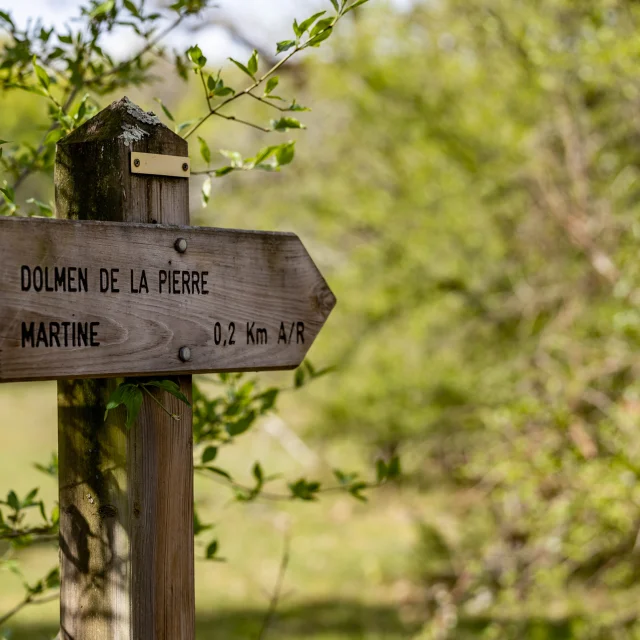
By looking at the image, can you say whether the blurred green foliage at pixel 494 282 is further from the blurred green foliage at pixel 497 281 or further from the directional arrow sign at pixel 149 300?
the directional arrow sign at pixel 149 300

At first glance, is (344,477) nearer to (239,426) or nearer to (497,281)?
(239,426)

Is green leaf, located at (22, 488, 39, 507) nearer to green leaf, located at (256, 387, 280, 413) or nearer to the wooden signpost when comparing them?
the wooden signpost

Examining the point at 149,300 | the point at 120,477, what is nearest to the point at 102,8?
the point at 149,300

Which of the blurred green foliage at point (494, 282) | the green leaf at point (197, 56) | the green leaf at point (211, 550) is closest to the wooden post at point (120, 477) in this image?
the green leaf at point (197, 56)

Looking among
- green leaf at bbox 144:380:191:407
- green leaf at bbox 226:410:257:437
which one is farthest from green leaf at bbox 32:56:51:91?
green leaf at bbox 226:410:257:437

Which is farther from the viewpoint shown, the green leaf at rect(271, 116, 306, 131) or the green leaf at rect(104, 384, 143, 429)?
the green leaf at rect(271, 116, 306, 131)

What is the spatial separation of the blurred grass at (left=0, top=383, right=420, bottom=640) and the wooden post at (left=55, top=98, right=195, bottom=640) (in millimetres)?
2896

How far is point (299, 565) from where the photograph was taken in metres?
8.67

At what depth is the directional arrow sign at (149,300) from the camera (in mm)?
1354

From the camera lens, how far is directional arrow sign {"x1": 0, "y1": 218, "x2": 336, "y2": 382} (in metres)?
1.35

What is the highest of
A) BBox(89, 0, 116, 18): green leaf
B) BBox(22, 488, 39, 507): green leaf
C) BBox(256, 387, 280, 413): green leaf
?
BBox(89, 0, 116, 18): green leaf

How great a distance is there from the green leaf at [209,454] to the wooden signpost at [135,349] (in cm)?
24

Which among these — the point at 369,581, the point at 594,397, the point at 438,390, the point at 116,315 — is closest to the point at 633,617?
the point at 594,397

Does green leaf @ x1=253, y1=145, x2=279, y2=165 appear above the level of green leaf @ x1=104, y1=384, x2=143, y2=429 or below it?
above
